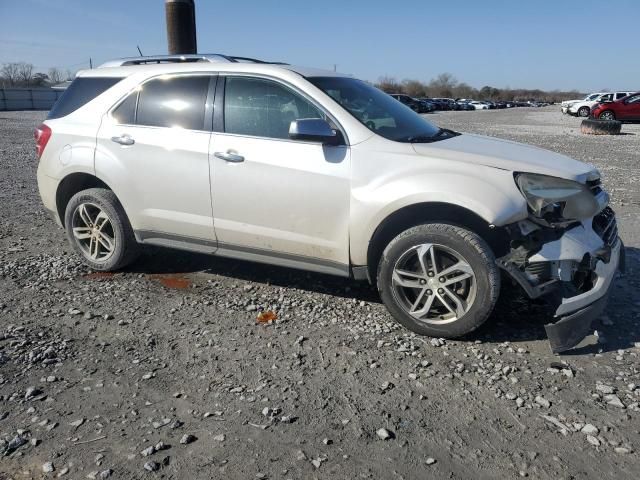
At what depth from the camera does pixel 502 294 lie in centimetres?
441

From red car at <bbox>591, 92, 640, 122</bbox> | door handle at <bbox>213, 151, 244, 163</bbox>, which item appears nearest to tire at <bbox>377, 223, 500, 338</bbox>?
door handle at <bbox>213, 151, 244, 163</bbox>

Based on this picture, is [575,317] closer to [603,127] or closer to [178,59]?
[178,59]

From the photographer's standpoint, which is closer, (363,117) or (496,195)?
(496,195)

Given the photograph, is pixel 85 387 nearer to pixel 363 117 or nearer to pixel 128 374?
pixel 128 374

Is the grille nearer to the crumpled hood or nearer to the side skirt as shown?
the crumpled hood

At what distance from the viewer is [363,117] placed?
13.1 ft

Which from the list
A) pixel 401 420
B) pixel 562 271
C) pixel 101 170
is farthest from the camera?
pixel 101 170

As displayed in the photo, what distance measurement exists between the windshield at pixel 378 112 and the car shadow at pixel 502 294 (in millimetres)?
1391

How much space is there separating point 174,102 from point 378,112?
1.72 m

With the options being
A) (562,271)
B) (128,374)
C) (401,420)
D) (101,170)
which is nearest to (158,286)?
(101,170)

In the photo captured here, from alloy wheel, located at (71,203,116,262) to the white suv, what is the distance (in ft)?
0.04

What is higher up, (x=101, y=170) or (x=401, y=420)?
(x=101, y=170)

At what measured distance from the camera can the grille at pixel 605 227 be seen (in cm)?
367

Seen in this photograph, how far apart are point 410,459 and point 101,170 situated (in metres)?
3.62
